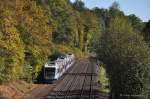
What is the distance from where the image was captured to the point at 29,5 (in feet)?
263

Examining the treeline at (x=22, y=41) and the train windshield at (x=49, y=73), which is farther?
the train windshield at (x=49, y=73)

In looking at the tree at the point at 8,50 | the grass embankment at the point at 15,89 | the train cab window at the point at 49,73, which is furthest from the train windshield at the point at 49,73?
the tree at the point at 8,50

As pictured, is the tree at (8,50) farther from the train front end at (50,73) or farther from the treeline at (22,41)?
the train front end at (50,73)

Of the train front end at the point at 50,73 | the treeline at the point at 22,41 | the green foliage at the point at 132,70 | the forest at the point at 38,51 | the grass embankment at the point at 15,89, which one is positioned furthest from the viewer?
the train front end at the point at 50,73

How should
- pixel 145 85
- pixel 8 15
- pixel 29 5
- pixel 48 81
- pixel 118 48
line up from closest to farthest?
1. pixel 145 85
2. pixel 118 48
3. pixel 8 15
4. pixel 48 81
5. pixel 29 5

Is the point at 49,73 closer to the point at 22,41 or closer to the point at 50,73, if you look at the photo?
the point at 50,73

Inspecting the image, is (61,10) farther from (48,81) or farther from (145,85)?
(145,85)

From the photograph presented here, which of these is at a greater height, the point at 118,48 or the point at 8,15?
the point at 8,15

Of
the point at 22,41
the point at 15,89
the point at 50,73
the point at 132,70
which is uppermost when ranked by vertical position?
the point at 22,41

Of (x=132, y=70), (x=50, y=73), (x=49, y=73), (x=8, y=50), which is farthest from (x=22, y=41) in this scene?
(x=132, y=70)

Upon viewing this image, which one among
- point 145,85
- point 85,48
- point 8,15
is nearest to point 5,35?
point 8,15

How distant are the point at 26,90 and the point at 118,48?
41.8 ft

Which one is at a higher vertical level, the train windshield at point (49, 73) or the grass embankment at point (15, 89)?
the train windshield at point (49, 73)

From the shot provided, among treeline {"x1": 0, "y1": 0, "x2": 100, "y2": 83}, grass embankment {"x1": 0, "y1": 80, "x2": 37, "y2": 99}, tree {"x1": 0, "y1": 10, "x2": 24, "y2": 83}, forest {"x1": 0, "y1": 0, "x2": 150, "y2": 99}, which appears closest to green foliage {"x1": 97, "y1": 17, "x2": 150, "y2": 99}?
forest {"x1": 0, "y1": 0, "x2": 150, "y2": 99}
